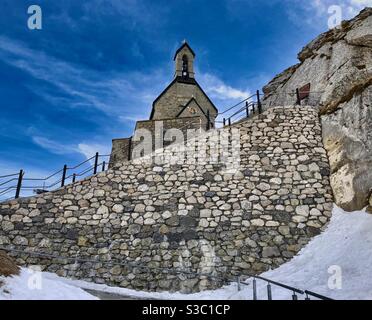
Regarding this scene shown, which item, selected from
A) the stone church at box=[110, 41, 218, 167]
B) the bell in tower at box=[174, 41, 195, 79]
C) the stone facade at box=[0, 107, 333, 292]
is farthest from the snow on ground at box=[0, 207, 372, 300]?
the bell in tower at box=[174, 41, 195, 79]

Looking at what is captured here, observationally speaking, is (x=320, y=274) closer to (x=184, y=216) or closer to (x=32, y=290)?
(x=184, y=216)

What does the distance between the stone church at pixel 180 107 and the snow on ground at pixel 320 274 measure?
32.3ft

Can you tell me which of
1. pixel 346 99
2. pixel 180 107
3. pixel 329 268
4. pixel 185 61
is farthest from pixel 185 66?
pixel 329 268

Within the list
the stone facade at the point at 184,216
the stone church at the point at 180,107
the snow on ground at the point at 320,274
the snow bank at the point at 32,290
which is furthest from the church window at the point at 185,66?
the snow bank at the point at 32,290

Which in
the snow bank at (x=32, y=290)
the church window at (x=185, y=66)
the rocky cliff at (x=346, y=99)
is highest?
the church window at (x=185, y=66)

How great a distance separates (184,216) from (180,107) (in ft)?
53.4

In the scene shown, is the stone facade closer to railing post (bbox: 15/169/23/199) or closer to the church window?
railing post (bbox: 15/169/23/199)

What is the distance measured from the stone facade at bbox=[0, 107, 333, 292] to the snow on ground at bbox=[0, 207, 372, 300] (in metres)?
0.34

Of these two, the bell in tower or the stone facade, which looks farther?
the bell in tower

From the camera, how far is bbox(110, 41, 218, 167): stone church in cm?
1840

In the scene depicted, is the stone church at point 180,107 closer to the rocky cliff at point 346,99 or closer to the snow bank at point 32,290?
the rocky cliff at point 346,99

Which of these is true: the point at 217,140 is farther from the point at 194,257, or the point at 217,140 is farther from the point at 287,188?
the point at 194,257

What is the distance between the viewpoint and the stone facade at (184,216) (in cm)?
837

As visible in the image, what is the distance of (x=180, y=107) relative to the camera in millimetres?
24281
